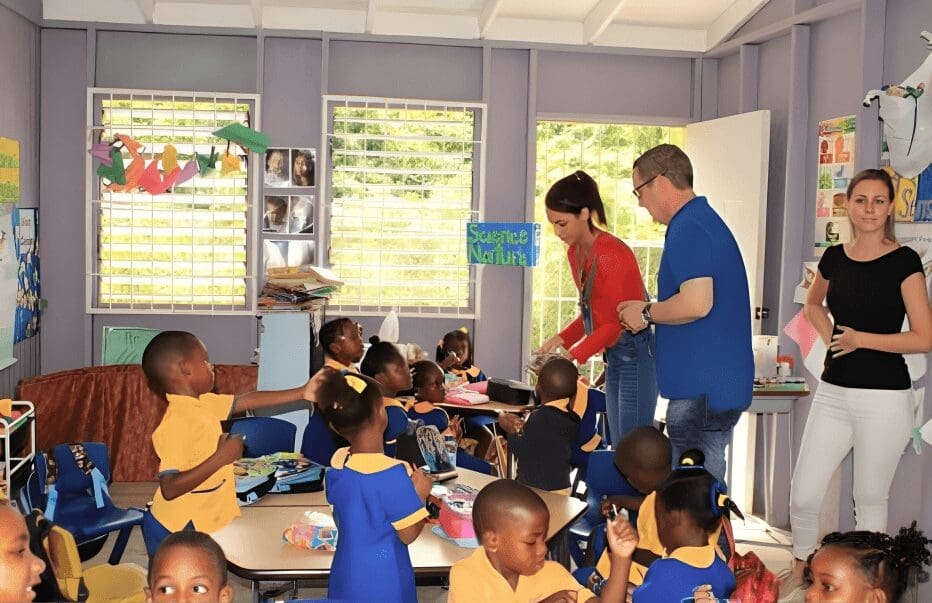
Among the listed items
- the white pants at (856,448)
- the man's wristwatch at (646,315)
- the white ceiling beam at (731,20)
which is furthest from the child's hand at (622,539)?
the white ceiling beam at (731,20)

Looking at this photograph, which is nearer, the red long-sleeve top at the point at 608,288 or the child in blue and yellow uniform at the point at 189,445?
the child in blue and yellow uniform at the point at 189,445

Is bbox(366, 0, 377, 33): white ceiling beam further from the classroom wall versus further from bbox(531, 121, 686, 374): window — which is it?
the classroom wall

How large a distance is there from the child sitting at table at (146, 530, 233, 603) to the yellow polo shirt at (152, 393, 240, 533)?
892 millimetres

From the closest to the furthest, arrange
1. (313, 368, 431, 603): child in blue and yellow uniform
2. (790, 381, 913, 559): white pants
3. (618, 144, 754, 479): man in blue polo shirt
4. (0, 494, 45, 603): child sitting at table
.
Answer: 1. (0, 494, 45, 603): child sitting at table
2. (313, 368, 431, 603): child in blue and yellow uniform
3. (618, 144, 754, 479): man in blue polo shirt
4. (790, 381, 913, 559): white pants

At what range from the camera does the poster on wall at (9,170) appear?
5.78m

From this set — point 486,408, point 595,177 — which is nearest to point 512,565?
point 486,408

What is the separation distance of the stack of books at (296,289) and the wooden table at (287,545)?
2.32 meters

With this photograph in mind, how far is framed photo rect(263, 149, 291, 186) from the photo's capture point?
22.7ft

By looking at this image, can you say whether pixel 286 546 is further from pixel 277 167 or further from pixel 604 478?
pixel 277 167

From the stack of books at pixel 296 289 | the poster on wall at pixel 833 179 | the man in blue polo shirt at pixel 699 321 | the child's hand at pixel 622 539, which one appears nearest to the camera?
the child's hand at pixel 622 539

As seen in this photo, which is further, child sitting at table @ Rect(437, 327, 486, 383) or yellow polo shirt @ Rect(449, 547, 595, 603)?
child sitting at table @ Rect(437, 327, 486, 383)

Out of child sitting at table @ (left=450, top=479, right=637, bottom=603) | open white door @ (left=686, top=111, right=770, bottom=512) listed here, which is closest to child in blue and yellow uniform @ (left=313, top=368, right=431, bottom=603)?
child sitting at table @ (left=450, top=479, right=637, bottom=603)

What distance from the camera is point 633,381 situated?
4.11 meters

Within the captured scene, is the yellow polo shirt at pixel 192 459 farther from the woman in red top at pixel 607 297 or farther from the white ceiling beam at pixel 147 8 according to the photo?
the white ceiling beam at pixel 147 8
